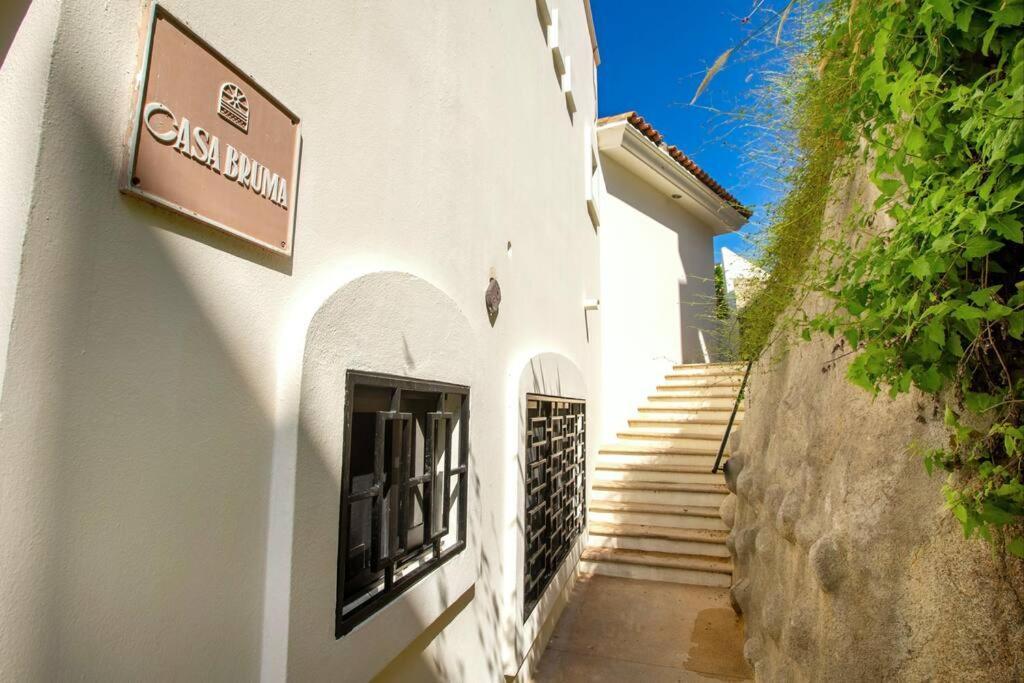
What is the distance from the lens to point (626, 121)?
8.79 metres

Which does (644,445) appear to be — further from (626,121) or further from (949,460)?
(949,460)

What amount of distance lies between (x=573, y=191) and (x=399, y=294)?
4701 mm

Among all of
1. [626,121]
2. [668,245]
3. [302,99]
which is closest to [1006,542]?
[302,99]

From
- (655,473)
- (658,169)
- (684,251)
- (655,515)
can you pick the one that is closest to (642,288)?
(658,169)

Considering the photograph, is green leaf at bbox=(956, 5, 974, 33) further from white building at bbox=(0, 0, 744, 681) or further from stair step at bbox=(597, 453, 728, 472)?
stair step at bbox=(597, 453, 728, 472)

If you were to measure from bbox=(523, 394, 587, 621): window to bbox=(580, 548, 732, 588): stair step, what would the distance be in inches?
16.5

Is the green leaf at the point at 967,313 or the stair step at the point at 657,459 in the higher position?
the green leaf at the point at 967,313

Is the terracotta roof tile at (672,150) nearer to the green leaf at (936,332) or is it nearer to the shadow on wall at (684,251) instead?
the shadow on wall at (684,251)

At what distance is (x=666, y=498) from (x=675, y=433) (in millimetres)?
1482

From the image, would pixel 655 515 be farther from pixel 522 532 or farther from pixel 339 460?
pixel 339 460

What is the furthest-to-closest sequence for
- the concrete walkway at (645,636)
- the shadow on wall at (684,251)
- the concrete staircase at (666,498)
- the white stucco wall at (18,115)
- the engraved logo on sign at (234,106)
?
the shadow on wall at (684,251) → the concrete staircase at (666,498) → the concrete walkway at (645,636) → the engraved logo on sign at (234,106) → the white stucco wall at (18,115)

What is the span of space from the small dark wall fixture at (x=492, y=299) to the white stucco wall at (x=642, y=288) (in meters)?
4.89

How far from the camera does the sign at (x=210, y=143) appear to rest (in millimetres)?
1274

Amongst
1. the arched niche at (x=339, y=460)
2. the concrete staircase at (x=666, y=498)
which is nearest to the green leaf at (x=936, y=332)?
the arched niche at (x=339, y=460)
